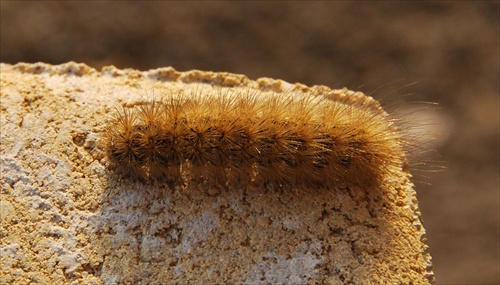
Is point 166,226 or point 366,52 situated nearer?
point 166,226

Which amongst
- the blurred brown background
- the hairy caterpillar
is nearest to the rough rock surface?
the hairy caterpillar

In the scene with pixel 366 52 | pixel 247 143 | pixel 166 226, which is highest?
pixel 366 52

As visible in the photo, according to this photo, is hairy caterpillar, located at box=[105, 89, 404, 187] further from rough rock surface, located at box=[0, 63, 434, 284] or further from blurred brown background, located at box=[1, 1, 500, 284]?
blurred brown background, located at box=[1, 1, 500, 284]

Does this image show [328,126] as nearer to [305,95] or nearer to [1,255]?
[305,95]

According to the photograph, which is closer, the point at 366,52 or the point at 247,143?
the point at 247,143

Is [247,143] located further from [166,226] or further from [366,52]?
Answer: [366,52]

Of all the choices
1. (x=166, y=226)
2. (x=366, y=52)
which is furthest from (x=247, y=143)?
(x=366, y=52)

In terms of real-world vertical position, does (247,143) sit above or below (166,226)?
above

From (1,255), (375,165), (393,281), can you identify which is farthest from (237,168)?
(1,255)
